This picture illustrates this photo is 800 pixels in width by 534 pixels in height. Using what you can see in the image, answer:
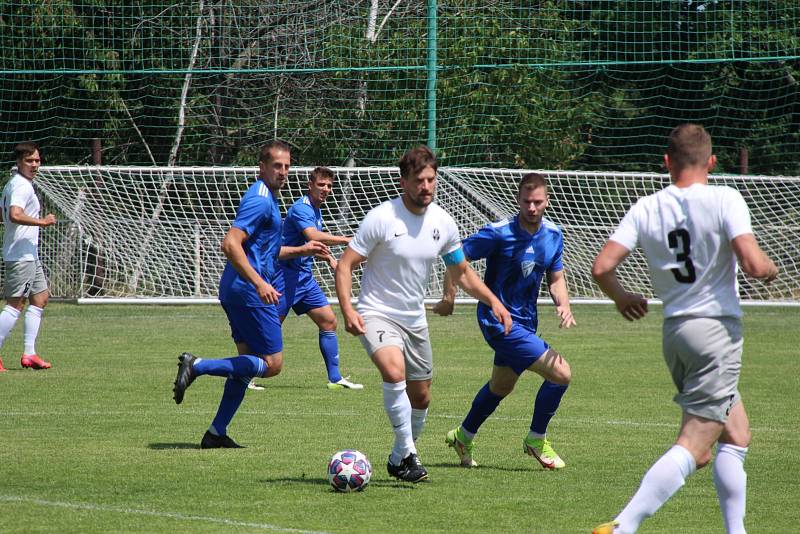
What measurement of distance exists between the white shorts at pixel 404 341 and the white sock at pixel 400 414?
0.24m

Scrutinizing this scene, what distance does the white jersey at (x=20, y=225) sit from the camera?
41.7 feet

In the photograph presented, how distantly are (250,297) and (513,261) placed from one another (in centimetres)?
186

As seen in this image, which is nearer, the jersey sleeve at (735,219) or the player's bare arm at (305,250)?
the jersey sleeve at (735,219)

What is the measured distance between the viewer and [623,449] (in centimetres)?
835

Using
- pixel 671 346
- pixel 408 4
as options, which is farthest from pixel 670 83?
pixel 671 346

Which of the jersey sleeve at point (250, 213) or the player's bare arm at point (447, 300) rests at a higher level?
the jersey sleeve at point (250, 213)

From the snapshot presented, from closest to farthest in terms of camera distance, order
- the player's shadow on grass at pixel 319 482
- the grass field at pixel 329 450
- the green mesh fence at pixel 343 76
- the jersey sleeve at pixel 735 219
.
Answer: the jersey sleeve at pixel 735 219 < the grass field at pixel 329 450 < the player's shadow on grass at pixel 319 482 < the green mesh fence at pixel 343 76

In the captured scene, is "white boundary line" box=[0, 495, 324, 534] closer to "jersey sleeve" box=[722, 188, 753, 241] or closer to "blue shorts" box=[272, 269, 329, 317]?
"jersey sleeve" box=[722, 188, 753, 241]

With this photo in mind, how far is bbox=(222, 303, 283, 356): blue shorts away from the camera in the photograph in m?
8.48

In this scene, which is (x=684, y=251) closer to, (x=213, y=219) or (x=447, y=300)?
(x=447, y=300)

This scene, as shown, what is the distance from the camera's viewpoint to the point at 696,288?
5.24 meters

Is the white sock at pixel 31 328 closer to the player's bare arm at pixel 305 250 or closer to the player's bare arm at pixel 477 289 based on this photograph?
the player's bare arm at pixel 305 250

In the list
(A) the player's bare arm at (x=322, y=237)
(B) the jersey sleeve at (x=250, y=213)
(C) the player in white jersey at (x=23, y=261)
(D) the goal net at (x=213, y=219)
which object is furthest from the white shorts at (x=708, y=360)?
(D) the goal net at (x=213, y=219)

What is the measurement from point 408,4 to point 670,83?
882 cm
